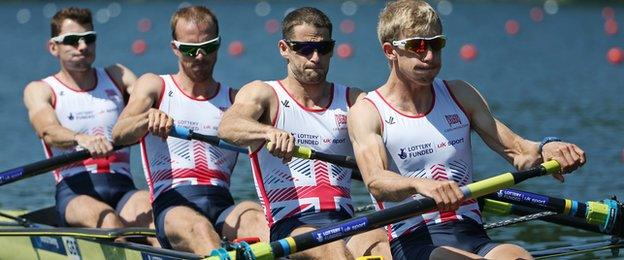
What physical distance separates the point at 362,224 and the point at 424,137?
2.38 feet

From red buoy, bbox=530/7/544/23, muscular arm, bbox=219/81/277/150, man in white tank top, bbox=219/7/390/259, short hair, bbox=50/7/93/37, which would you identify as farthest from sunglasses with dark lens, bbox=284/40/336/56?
red buoy, bbox=530/7/544/23

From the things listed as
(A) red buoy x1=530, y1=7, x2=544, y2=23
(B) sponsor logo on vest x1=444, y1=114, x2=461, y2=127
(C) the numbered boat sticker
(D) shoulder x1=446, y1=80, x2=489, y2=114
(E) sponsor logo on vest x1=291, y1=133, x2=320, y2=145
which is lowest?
(A) red buoy x1=530, y1=7, x2=544, y2=23

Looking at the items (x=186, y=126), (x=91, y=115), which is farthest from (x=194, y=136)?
(x=91, y=115)

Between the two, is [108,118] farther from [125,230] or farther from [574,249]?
[574,249]

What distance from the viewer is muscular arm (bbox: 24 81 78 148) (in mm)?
10109

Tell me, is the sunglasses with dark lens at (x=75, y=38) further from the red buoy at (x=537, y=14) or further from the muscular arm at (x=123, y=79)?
the red buoy at (x=537, y=14)

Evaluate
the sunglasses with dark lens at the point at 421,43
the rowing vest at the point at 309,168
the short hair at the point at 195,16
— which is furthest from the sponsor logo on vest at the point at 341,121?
the short hair at the point at 195,16

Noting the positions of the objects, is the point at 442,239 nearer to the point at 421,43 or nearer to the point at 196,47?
the point at 421,43

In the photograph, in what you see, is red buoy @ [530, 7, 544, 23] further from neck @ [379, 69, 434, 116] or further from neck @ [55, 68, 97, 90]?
neck @ [379, 69, 434, 116]

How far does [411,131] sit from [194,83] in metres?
2.51

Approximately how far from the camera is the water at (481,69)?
15.4 metres

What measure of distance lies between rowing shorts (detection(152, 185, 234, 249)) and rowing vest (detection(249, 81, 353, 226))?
735mm

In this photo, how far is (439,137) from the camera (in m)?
7.37

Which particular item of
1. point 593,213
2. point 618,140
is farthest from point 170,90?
point 618,140
